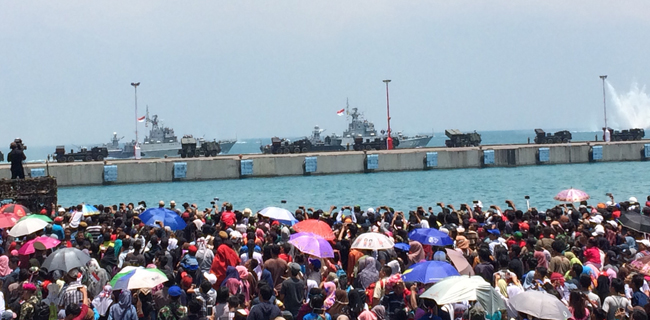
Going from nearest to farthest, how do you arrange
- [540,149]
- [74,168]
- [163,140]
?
1. [74,168]
2. [540,149]
3. [163,140]

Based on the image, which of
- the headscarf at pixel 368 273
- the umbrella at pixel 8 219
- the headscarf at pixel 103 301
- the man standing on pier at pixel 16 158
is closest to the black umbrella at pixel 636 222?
the headscarf at pixel 368 273

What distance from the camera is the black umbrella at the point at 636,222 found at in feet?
42.1

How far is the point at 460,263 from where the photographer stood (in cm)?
1262

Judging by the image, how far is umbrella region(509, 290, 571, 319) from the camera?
375 inches

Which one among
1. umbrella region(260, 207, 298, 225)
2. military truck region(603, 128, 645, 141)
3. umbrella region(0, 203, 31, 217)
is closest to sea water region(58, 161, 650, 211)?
military truck region(603, 128, 645, 141)

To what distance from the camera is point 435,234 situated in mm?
14266

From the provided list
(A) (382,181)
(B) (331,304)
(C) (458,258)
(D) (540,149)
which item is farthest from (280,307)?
(D) (540,149)

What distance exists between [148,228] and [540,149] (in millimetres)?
61736

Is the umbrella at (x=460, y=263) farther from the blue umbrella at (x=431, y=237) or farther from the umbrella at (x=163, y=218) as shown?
the umbrella at (x=163, y=218)

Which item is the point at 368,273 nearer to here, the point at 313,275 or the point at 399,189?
the point at 313,275

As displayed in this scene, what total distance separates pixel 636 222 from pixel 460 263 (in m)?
3.17

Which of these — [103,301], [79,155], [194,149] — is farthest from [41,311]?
[79,155]

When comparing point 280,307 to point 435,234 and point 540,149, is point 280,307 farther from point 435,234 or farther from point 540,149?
point 540,149

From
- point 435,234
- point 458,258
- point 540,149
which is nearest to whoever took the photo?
point 458,258
